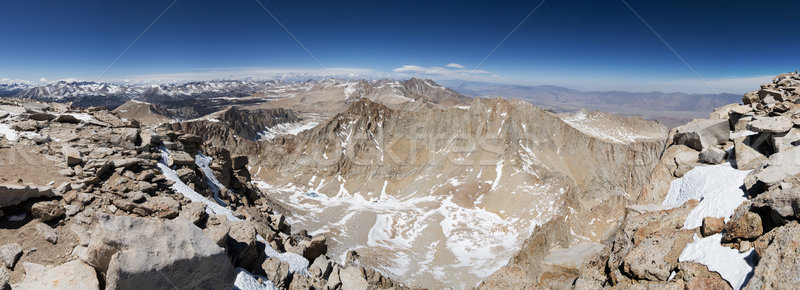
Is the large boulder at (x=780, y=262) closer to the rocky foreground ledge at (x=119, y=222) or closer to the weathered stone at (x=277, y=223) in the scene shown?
the rocky foreground ledge at (x=119, y=222)

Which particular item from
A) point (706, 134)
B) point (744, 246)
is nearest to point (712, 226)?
point (744, 246)

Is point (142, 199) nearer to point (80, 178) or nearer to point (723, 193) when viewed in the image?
point (80, 178)

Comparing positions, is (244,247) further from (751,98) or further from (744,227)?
(751,98)

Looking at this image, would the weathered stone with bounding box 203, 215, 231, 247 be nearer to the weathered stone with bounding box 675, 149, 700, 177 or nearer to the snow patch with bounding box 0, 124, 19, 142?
the snow patch with bounding box 0, 124, 19, 142

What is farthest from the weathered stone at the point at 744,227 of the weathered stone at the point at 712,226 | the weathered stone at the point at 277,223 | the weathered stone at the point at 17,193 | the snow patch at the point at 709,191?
the weathered stone at the point at 17,193

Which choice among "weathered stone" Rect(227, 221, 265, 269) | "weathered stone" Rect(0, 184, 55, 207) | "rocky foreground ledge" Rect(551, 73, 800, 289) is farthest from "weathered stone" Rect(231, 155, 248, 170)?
"rocky foreground ledge" Rect(551, 73, 800, 289)

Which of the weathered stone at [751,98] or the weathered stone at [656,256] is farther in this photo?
the weathered stone at [751,98]
